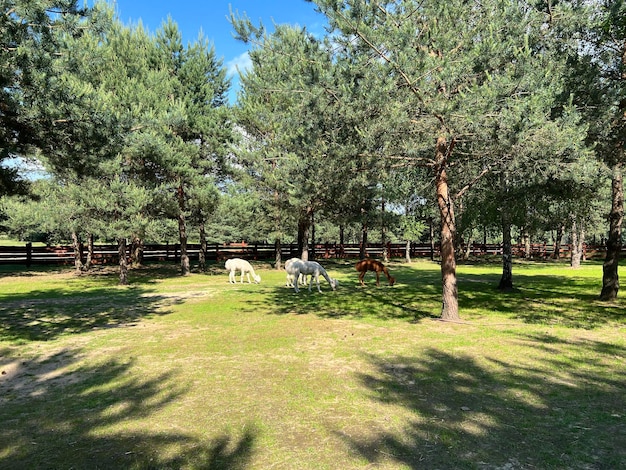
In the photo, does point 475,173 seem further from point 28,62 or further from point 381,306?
point 28,62

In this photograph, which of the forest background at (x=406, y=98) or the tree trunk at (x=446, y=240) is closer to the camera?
the forest background at (x=406, y=98)

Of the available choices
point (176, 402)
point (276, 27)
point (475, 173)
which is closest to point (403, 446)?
point (176, 402)

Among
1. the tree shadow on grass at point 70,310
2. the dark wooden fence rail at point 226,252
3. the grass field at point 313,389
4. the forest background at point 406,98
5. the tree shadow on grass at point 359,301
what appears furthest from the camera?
the dark wooden fence rail at point 226,252

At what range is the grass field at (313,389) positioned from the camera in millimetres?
3719

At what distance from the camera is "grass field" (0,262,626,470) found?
372 centimetres

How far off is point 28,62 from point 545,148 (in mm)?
10071

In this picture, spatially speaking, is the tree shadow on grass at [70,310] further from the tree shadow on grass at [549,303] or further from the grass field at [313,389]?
the tree shadow on grass at [549,303]

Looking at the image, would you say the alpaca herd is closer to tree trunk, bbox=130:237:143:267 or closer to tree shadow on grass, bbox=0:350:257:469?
tree shadow on grass, bbox=0:350:257:469

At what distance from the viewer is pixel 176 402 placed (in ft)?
16.2

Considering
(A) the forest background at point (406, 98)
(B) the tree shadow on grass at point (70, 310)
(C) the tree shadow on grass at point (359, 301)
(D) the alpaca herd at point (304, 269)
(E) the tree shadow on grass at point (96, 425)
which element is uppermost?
(A) the forest background at point (406, 98)

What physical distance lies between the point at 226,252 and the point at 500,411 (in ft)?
102

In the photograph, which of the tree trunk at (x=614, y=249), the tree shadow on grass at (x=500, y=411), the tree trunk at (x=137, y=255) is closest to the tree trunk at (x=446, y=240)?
the tree shadow on grass at (x=500, y=411)

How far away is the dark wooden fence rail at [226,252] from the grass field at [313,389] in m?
20.1

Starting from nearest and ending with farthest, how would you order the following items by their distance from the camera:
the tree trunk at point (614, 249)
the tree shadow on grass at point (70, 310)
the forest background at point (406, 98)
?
the forest background at point (406, 98), the tree shadow on grass at point (70, 310), the tree trunk at point (614, 249)
